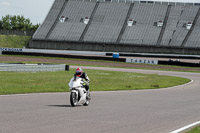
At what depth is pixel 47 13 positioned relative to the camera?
95062 mm

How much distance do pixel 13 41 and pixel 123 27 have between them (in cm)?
2312

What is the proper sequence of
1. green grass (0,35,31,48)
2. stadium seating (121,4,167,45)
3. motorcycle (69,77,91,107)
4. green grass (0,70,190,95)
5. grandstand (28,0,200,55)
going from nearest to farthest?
motorcycle (69,77,91,107) → green grass (0,70,190,95) → grandstand (28,0,200,55) → stadium seating (121,4,167,45) → green grass (0,35,31,48)

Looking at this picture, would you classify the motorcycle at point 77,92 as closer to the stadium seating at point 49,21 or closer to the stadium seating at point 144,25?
the stadium seating at point 144,25

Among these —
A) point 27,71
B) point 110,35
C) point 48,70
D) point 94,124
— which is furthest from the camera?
point 110,35

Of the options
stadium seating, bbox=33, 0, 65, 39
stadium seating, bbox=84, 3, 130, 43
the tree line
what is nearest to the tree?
the tree line

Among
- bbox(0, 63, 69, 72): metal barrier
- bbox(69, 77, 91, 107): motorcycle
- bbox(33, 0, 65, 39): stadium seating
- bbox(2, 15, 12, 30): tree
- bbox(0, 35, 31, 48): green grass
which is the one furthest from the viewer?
bbox(2, 15, 12, 30): tree

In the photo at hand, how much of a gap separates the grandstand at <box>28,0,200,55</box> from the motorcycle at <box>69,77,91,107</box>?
68.8 m

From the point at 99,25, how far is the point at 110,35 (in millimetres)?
4016

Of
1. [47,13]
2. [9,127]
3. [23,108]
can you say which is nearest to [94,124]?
[9,127]

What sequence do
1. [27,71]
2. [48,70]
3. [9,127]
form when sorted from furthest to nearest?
[48,70] → [27,71] → [9,127]

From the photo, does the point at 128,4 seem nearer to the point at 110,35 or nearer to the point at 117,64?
the point at 110,35

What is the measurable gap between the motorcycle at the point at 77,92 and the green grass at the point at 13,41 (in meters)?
75.1

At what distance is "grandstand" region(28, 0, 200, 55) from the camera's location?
3356 inches

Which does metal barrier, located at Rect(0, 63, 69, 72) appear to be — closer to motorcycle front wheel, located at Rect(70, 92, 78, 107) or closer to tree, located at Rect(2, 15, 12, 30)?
motorcycle front wheel, located at Rect(70, 92, 78, 107)
